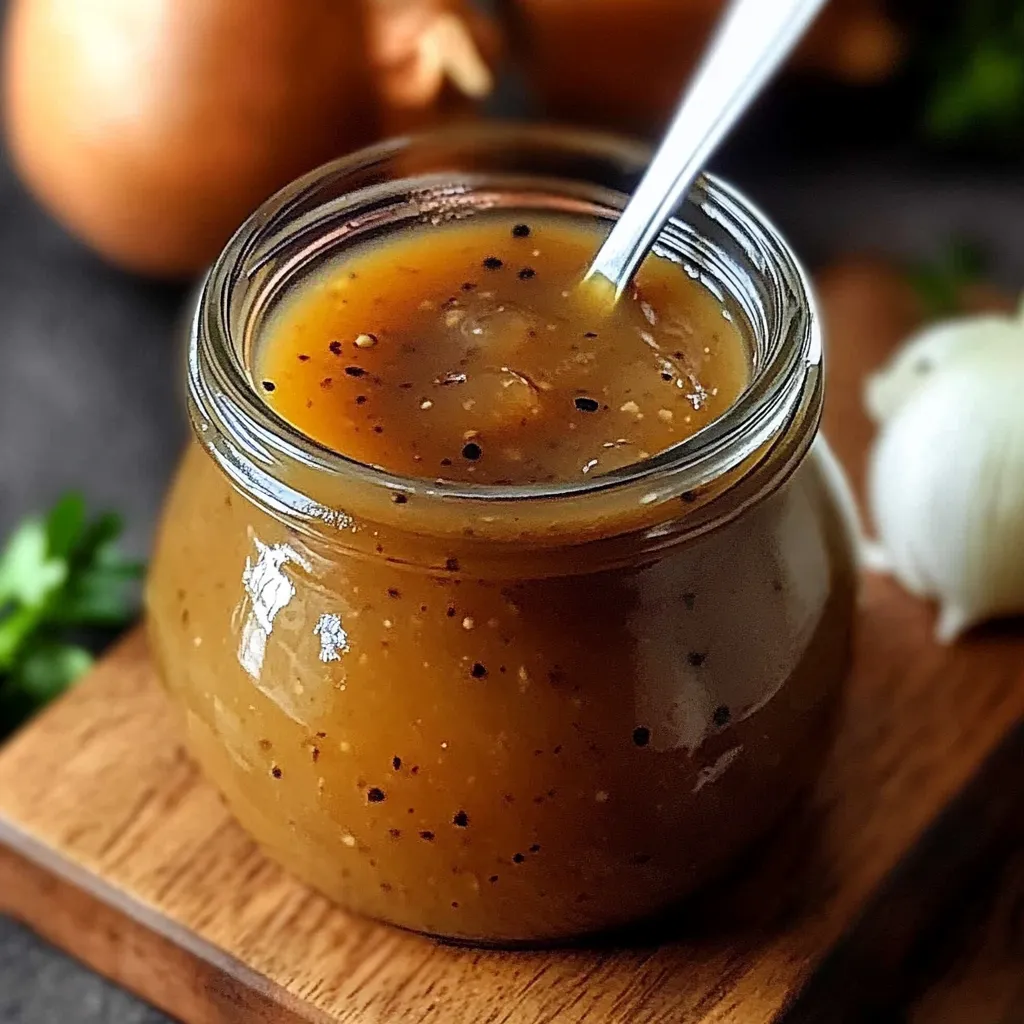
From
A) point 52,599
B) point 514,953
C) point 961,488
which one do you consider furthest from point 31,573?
point 961,488

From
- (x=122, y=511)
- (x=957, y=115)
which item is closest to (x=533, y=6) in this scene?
(x=957, y=115)

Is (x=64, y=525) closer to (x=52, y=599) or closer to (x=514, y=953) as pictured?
(x=52, y=599)

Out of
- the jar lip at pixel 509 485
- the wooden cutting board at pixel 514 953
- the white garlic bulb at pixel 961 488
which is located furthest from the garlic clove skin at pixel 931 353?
the jar lip at pixel 509 485

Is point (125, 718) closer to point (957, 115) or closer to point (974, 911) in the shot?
point (974, 911)

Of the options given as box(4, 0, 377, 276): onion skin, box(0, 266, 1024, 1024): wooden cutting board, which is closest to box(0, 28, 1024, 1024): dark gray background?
box(4, 0, 377, 276): onion skin

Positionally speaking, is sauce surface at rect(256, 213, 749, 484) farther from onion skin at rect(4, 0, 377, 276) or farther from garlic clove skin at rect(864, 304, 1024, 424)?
onion skin at rect(4, 0, 377, 276)

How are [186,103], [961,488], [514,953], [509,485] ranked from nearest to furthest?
[509,485] < [514,953] < [961,488] < [186,103]
